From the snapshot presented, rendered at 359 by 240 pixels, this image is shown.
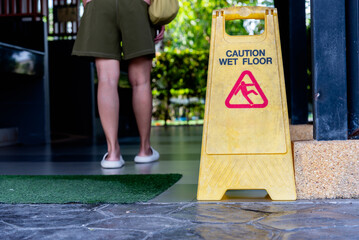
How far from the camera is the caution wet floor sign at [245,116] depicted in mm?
2084

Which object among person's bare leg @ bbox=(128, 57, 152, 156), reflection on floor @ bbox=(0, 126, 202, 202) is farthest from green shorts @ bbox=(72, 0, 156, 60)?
reflection on floor @ bbox=(0, 126, 202, 202)

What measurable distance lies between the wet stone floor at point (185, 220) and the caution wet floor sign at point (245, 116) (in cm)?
13

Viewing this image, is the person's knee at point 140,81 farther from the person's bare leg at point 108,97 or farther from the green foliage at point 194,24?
the green foliage at point 194,24

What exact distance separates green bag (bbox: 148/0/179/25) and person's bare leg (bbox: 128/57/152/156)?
305mm

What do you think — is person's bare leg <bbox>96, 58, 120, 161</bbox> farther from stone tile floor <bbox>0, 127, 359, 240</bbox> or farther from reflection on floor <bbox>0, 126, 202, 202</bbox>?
stone tile floor <bbox>0, 127, 359, 240</bbox>

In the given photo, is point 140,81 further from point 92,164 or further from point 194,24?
point 194,24

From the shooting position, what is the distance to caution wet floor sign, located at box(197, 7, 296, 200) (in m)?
2.08

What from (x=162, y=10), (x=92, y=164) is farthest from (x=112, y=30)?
(x=92, y=164)

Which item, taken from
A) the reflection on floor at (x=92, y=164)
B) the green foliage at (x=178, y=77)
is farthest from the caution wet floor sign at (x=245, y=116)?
the green foliage at (x=178, y=77)

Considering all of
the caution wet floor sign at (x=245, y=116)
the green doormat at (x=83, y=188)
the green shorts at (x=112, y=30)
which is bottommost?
the green doormat at (x=83, y=188)

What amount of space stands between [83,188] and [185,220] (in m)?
0.82

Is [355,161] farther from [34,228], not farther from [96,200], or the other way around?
[34,228]

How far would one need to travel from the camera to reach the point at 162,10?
3.08 metres

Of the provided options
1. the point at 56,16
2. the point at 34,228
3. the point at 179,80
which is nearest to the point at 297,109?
the point at 34,228
